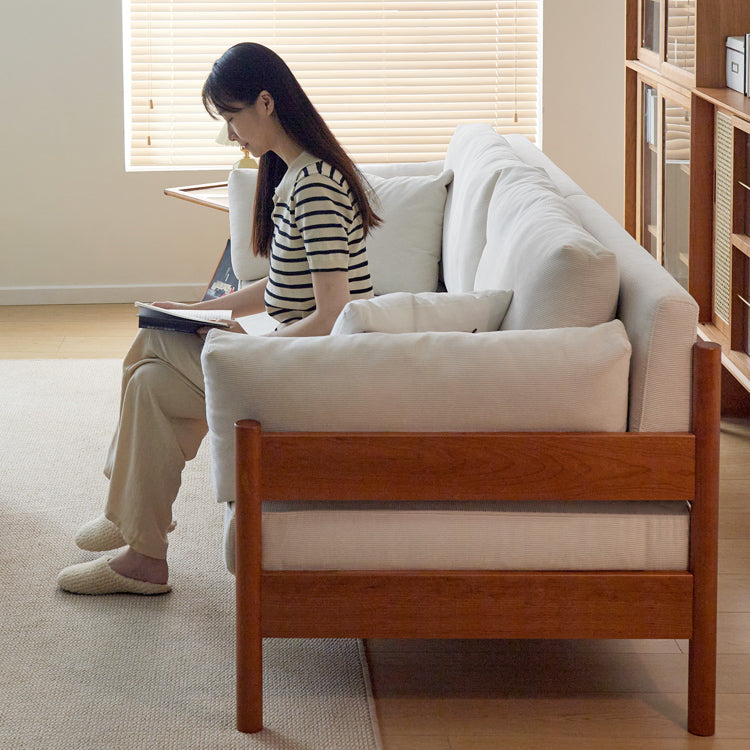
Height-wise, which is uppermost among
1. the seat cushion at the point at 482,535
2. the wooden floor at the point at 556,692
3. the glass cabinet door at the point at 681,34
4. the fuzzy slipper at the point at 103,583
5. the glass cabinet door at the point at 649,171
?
the glass cabinet door at the point at 681,34

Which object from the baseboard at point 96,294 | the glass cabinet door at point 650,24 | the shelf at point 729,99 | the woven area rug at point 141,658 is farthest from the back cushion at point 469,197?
the baseboard at point 96,294

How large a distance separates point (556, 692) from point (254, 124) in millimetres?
1268

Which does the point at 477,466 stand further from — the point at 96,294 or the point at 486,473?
the point at 96,294

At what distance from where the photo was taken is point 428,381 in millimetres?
1793

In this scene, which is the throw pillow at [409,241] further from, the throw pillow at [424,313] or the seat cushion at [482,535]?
the seat cushion at [482,535]

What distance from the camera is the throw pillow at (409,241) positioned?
10.9 ft

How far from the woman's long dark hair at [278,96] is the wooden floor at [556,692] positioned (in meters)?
0.91

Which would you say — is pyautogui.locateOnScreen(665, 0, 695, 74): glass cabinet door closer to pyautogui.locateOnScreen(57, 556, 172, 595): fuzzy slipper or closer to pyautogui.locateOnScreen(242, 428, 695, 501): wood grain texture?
pyautogui.locateOnScreen(242, 428, 695, 501): wood grain texture

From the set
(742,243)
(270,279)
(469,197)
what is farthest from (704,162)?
(270,279)

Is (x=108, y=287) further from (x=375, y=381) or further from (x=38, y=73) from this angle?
(x=375, y=381)

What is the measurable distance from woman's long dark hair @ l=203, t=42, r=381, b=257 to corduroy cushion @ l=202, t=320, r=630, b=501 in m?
0.58

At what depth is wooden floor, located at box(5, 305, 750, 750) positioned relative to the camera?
188cm

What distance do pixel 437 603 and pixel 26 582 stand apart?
1074 mm

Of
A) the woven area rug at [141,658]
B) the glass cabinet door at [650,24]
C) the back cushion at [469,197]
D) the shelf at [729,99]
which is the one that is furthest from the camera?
the glass cabinet door at [650,24]
